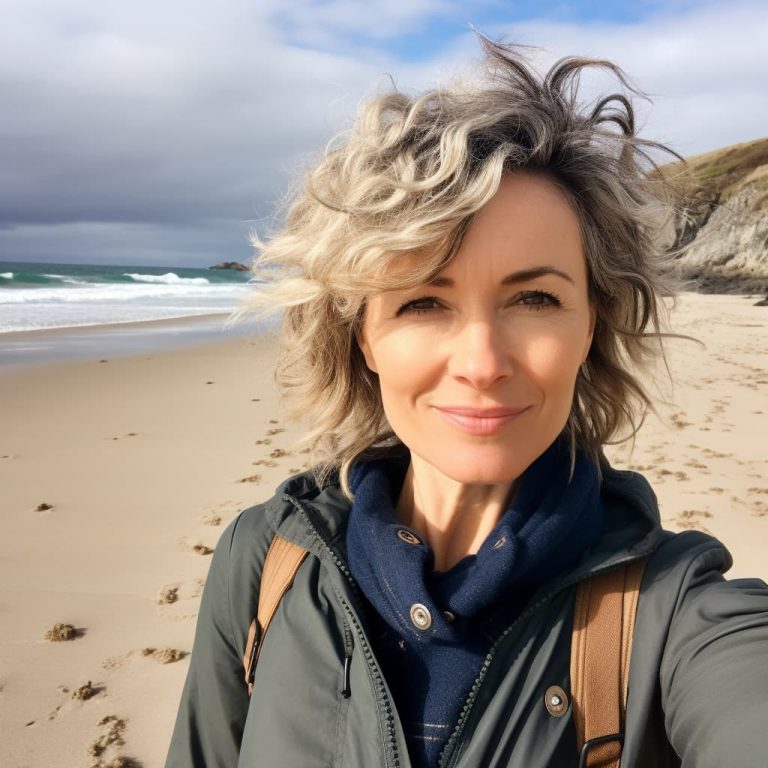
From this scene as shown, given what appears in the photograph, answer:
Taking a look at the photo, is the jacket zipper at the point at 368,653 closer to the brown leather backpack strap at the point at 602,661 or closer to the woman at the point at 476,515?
the woman at the point at 476,515

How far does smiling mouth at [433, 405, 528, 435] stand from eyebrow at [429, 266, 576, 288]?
11.1 inches

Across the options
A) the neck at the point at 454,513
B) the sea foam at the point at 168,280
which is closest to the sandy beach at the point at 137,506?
the neck at the point at 454,513

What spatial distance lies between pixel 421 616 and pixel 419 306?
0.70 meters

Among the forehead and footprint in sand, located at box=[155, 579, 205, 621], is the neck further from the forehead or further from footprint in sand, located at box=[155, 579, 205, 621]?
footprint in sand, located at box=[155, 579, 205, 621]

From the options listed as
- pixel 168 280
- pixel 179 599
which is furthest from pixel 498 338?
pixel 168 280

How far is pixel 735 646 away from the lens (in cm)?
130

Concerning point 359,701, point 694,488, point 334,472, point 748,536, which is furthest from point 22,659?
point 694,488

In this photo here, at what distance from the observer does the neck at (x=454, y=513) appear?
1.82m

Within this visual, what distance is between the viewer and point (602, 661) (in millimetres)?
1373

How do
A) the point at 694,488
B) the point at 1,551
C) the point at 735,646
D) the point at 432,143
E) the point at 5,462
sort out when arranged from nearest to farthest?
1. the point at 735,646
2. the point at 432,143
3. the point at 1,551
4. the point at 694,488
5. the point at 5,462

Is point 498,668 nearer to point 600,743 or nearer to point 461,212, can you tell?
point 600,743

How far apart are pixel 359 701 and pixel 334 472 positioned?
730 millimetres

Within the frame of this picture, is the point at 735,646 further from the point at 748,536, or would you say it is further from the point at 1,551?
the point at 1,551

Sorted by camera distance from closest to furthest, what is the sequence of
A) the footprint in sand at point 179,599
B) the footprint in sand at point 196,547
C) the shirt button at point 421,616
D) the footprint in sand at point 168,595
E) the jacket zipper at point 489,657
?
Answer: 1. the jacket zipper at point 489,657
2. the shirt button at point 421,616
3. the footprint in sand at point 179,599
4. the footprint in sand at point 168,595
5. the footprint in sand at point 196,547
